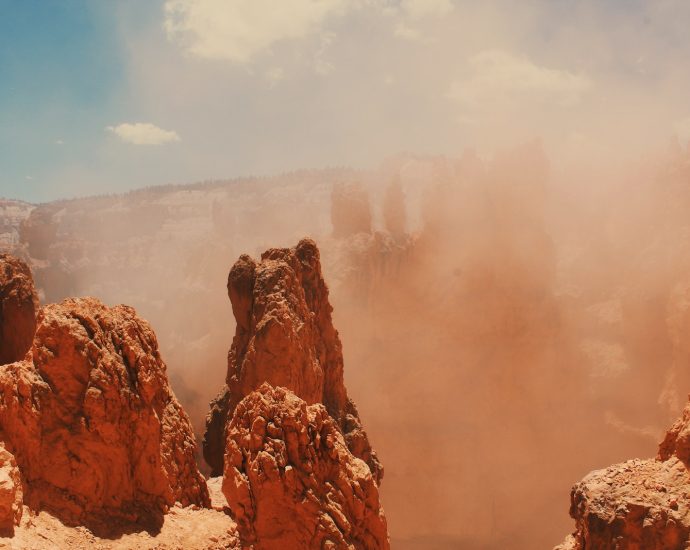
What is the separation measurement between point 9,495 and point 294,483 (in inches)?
150

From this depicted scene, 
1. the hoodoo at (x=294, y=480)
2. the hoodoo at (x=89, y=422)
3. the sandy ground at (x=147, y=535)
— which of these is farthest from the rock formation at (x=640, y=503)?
the hoodoo at (x=89, y=422)

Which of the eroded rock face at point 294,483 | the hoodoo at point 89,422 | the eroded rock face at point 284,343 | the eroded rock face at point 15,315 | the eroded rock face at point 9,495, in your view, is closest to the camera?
the eroded rock face at point 9,495

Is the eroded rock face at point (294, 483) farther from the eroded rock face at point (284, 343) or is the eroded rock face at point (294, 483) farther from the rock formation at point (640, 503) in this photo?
the eroded rock face at point (284, 343)

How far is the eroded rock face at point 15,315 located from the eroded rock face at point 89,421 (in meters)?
10.0

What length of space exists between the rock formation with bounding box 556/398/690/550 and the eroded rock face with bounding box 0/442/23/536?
8044 millimetres

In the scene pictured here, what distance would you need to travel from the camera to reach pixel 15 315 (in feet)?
67.6

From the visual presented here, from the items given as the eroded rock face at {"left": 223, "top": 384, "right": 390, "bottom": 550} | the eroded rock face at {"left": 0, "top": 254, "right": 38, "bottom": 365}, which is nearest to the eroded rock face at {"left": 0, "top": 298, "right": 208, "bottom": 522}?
the eroded rock face at {"left": 223, "top": 384, "right": 390, "bottom": 550}

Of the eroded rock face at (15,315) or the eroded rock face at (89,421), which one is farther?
the eroded rock face at (15,315)

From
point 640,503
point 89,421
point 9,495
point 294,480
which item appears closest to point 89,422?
point 89,421

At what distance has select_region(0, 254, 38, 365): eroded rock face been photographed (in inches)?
800

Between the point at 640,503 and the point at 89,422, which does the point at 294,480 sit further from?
the point at 640,503

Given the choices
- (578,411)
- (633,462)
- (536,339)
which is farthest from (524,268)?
(633,462)

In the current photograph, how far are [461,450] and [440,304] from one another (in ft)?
23.4

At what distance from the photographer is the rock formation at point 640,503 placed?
10.0 metres
